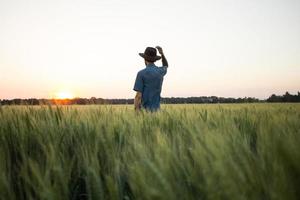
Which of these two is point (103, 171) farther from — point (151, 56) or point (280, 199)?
point (151, 56)

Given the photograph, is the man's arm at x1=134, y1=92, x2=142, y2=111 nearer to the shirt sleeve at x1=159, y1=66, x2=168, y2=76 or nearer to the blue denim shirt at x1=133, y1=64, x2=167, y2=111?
the blue denim shirt at x1=133, y1=64, x2=167, y2=111

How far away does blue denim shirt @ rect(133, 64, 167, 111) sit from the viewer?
17.5 feet

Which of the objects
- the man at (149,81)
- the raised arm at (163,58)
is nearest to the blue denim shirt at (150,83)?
the man at (149,81)

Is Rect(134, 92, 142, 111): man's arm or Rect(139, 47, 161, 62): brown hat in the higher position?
Rect(139, 47, 161, 62): brown hat

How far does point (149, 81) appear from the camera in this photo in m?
5.38

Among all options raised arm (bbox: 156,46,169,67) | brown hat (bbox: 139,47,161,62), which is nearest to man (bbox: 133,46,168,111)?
brown hat (bbox: 139,47,161,62)

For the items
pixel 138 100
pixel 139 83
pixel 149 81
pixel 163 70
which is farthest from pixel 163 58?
pixel 138 100

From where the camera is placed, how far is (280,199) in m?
0.89

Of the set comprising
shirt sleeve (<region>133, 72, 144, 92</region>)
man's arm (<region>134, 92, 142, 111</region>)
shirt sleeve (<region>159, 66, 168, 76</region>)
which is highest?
shirt sleeve (<region>159, 66, 168, 76</region>)

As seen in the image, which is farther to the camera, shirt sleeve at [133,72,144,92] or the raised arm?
the raised arm

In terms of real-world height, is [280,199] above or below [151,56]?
below

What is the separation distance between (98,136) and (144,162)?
875 millimetres

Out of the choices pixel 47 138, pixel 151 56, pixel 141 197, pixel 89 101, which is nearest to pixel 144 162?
pixel 141 197

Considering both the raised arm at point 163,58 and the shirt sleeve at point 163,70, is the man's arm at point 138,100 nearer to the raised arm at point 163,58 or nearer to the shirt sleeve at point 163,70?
the shirt sleeve at point 163,70
